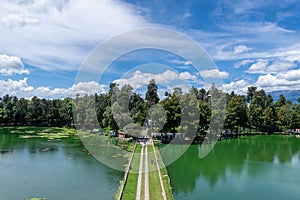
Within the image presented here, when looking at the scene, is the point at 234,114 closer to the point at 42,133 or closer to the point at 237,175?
the point at 237,175

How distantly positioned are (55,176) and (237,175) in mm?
13506

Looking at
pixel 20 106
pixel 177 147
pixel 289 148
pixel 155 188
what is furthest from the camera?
pixel 20 106

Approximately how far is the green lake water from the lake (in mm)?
4719

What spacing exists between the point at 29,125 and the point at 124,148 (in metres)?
42.3

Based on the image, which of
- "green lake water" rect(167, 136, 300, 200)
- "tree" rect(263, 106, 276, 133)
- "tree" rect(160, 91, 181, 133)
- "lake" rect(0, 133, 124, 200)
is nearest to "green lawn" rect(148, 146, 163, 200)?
"green lake water" rect(167, 136, 300, 200)

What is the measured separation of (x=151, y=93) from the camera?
56.9m

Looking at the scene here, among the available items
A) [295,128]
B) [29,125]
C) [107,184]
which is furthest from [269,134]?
[29,125]

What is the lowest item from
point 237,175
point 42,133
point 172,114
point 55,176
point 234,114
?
point 55,176

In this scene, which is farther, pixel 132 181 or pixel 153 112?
pixel 153 112

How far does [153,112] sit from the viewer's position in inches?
1554

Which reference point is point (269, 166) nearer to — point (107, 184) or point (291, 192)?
point (291, 192)

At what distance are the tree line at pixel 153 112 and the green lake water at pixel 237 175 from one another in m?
5.88

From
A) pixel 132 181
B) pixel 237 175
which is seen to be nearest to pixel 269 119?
pixel 237 175

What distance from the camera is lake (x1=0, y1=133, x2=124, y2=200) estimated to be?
16.9m
